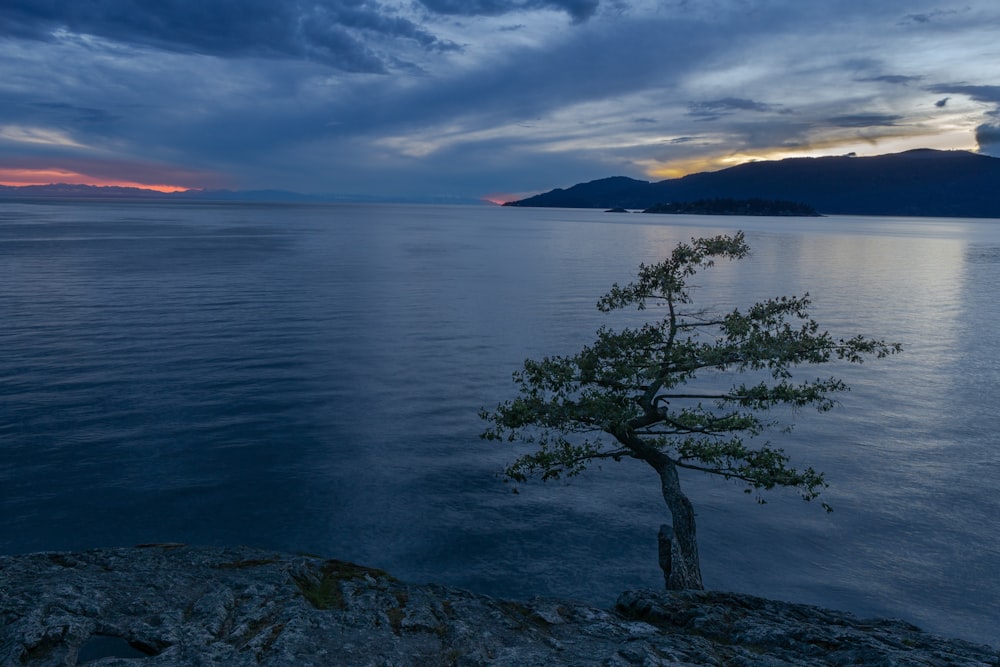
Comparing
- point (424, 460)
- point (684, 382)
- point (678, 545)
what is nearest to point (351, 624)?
point (678, 545)

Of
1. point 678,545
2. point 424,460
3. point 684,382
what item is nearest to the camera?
point 684,382

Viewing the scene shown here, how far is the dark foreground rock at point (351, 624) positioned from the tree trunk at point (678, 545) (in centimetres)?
149

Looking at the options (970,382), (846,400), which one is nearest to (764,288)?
(970,382)

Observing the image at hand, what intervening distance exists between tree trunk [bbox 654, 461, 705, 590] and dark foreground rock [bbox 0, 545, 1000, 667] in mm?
1486

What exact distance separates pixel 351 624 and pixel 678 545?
9235 millimetres

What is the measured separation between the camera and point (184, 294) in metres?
68.1

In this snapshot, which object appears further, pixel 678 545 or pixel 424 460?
pixel 424 460

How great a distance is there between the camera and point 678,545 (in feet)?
58.2

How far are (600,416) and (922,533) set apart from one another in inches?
616

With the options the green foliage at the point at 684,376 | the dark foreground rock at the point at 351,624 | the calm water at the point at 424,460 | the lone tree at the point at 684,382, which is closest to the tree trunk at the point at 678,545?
the lone tree at the point at 684,382

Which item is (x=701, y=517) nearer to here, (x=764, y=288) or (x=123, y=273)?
(x=764, y=288)

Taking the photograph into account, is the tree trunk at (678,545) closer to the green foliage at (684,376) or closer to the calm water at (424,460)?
the green foliage at (684,376)

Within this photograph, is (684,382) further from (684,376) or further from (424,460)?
(424,460)

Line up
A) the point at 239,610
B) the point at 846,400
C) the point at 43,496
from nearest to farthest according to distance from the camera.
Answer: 1. the point at 239,610
2. the point at 43,496
3. the point at 846,400
